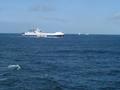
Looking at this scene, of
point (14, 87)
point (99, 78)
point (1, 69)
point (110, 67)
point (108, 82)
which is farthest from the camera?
point (110, 67)

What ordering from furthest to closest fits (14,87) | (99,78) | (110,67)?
(110,67)
(99,78)
(14,87)

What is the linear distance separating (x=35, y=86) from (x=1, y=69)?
678 inches

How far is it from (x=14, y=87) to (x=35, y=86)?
272cm

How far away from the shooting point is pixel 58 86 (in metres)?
46.1

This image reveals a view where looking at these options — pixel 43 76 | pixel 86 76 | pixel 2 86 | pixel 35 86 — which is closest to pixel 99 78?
pixel 86 76

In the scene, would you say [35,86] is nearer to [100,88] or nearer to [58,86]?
[58,86]

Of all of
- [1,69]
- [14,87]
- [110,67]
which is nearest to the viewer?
[14,87]

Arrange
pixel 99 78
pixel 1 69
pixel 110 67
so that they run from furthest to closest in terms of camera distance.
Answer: pixel 110 67, pixel 1 69, pixel 99 78

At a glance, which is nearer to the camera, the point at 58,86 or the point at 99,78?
the point at 58,86

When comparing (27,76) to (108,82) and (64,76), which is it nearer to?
(64,76)

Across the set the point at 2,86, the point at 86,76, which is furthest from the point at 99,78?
the point at 2,86

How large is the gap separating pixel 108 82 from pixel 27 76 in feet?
39.8

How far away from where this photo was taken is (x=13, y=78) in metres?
51.4

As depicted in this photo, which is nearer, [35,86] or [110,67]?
[35,86]
